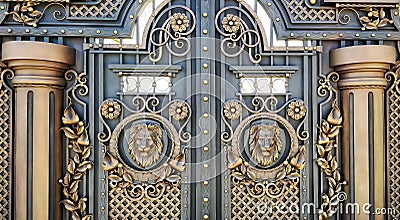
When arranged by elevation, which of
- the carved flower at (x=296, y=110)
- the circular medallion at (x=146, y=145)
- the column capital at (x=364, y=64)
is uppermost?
the column capital at (x=364, y=64)

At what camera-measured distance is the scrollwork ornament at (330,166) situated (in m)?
2.67

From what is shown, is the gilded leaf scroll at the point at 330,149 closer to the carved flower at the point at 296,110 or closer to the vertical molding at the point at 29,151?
the carved flower at the point at 296,110

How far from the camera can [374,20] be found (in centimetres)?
271

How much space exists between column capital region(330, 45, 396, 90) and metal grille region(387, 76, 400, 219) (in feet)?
0.39

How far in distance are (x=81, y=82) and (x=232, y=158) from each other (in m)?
0.89

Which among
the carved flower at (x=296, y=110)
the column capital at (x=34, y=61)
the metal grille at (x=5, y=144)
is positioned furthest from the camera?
the carved flower at (x=296, y=110)

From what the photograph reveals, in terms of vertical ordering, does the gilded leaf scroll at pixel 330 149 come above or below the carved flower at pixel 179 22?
below

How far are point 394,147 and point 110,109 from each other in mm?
1537

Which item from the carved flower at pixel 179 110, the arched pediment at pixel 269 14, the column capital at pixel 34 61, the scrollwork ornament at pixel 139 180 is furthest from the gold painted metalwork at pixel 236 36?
the column capital at pixel 34 61

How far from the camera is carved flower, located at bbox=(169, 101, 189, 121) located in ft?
8.64

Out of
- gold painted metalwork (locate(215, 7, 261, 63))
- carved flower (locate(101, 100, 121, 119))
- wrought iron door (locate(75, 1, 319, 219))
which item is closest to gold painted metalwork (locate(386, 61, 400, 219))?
wrought iron door (locate(75, 1, 319, 219))

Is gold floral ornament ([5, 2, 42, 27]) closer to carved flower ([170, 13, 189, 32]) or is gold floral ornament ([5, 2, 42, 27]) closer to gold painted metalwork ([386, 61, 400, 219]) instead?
carved flower ([170, 13, 189, 32])

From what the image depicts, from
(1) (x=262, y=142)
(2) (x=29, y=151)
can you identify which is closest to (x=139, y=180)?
(2) (x=29, y=151)

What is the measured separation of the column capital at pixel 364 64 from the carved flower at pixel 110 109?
1168 mm
